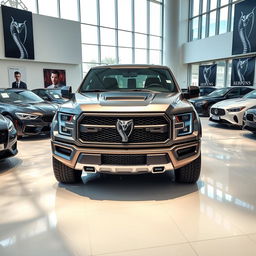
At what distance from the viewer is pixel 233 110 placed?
667 centimetres

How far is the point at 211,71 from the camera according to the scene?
1756cm

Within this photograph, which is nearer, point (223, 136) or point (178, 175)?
point (178, 175)

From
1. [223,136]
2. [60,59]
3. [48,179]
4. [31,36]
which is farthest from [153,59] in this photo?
[48,179]

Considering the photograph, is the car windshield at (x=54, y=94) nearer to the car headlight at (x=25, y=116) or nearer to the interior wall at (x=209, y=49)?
the car headlight at (x=25, y=116)

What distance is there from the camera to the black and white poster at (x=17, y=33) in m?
12.7

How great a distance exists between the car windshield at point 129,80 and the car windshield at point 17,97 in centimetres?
324

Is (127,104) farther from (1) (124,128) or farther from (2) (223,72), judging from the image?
(2) (223,72)

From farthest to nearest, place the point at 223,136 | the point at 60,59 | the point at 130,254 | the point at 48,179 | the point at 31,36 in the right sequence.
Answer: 1. the point at 60,59
2. the point at 31,36
3. the point at 223,136
4. the point at 48,179
5. the point at 130,254

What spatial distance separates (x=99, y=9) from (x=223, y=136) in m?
15.2

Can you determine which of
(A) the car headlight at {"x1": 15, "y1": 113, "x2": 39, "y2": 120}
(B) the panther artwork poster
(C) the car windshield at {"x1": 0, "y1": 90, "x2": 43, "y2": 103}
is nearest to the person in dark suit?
(B) the panther artwork poster

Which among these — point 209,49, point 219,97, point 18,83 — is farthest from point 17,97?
point 209,49

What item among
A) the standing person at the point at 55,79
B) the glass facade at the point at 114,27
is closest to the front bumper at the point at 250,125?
the standing person at the point at 55,79

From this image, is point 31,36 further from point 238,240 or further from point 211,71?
point 238,240

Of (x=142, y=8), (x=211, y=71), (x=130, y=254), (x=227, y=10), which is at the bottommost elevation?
(x=130, y=254)
